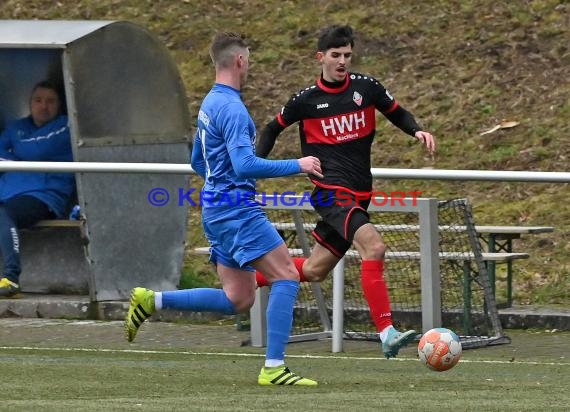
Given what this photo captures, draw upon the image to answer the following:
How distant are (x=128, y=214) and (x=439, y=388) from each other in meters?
5.71

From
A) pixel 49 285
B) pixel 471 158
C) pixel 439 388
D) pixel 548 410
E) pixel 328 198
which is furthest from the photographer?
pixel 471 158

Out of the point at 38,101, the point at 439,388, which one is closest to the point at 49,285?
the point at 38,101

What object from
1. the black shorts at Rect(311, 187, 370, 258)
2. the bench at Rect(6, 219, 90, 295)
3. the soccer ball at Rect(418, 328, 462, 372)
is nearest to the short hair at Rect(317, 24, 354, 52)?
the black shorts at Rect(311, 187, 370, 258)

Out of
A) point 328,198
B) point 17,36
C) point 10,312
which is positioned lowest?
point 10,312

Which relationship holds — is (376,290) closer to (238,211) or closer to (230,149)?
(238,211)

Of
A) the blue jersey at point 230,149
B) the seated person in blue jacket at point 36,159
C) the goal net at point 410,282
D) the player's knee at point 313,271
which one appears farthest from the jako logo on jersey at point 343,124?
the seated person in blue jacket at point 36,159

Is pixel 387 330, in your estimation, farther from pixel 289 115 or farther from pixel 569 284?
pixel 569 284

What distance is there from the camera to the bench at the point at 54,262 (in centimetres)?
1407

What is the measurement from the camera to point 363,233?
9.53 metres

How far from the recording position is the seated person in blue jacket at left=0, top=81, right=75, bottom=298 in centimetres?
1356

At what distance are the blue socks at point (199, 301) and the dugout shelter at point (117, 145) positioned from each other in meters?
4.29

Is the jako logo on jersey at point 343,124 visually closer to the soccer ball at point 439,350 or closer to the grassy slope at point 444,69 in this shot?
the soccer ball at point 439,350

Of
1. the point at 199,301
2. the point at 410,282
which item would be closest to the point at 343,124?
the point at 199,301

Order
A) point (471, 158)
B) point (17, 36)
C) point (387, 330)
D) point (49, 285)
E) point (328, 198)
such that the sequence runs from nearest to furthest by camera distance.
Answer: point (387, 330) < point (328, 198) < point (17, 36) < point (49, 285) < point (471, 158)
